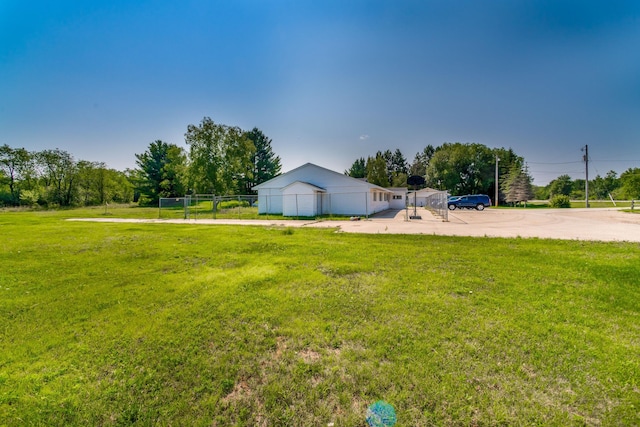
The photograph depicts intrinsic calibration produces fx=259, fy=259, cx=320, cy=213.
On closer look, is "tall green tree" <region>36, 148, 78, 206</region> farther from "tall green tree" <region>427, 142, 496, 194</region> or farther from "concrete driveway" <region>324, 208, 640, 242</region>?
"tall green tree" <region>427, 142, 496, 194</region>

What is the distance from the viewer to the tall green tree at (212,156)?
35562 mm

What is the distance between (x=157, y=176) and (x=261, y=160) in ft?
63.0

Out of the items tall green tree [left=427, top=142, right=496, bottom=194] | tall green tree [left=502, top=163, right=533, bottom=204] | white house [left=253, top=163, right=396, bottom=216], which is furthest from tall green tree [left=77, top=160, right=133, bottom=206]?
tall green tree [left=502, top=163, right=533, bottom=204]

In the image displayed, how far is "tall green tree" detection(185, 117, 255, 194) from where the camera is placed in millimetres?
35562

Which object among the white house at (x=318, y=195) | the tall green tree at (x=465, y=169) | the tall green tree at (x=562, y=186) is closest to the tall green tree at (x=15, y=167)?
the white house at (x=318, y=195)

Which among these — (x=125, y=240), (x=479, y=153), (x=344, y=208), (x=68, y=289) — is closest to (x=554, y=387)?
(x=68, y=289)

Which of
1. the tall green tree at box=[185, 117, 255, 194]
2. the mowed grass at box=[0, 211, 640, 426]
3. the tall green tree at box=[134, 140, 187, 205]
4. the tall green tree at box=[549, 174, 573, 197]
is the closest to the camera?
the mowed grass at box=[0, 211, 640, 426]

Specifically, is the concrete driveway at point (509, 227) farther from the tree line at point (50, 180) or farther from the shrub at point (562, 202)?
the tree line at point (50, 180)

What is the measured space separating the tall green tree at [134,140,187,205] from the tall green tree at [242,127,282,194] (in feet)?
42.6

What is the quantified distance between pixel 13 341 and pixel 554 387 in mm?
6263

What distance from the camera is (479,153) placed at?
53.8m

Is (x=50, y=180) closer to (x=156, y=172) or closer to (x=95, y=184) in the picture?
(x=95, y=184)

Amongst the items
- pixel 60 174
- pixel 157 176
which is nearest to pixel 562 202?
pixel 157 176

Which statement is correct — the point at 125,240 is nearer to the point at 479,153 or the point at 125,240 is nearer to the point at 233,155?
the point at 233,155
